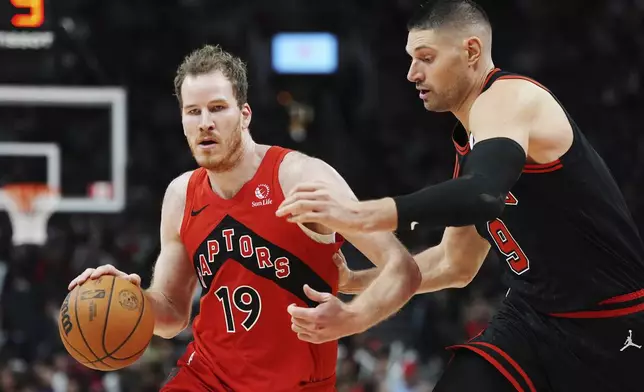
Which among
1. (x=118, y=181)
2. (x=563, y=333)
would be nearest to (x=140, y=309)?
(x=563, y=333)

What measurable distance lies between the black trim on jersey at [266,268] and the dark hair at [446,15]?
1100 millimetres

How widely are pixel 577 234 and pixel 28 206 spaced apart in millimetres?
9651

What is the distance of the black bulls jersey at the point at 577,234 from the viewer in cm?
403

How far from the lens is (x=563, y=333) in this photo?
414 cm

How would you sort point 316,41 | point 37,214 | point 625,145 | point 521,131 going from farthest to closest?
point 316,41 → point 625,145 → point 37,214 → point 521,131

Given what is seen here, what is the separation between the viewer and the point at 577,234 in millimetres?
4055

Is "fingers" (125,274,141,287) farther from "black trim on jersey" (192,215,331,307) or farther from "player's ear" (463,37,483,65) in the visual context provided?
"player's ear" (463,37,483,65)

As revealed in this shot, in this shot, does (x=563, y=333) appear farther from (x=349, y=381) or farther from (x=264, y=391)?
(x=349, y=381)

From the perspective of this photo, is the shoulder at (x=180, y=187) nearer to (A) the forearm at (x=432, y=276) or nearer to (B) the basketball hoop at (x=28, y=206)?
(A) the forearm at (x=432, y=276)

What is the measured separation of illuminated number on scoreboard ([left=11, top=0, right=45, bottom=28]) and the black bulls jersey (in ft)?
16.7

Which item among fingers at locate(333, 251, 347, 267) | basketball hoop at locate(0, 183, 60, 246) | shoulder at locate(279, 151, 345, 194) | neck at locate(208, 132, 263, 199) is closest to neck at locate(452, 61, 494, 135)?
shoulder at locate(279, 151, 345, 194)

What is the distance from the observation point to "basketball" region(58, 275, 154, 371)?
4180 millimetres

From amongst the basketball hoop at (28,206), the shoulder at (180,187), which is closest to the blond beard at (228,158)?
the shoulder at (180,187)

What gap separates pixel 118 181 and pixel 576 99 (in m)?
7.54
